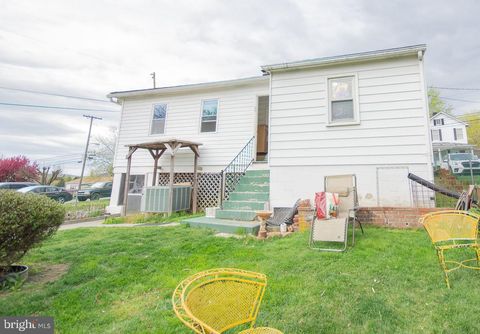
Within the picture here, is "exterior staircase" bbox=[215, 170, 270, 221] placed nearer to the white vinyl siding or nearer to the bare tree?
the white vinyl siding

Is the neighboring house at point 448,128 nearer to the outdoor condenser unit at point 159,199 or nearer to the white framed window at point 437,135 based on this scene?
the white framed window at point 437,135

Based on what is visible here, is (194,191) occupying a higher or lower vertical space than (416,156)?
lower

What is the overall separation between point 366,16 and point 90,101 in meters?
18.2

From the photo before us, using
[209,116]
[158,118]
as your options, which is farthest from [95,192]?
[209,116]

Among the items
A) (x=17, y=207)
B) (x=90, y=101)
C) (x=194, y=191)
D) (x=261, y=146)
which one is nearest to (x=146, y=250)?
(x=17, y=207)

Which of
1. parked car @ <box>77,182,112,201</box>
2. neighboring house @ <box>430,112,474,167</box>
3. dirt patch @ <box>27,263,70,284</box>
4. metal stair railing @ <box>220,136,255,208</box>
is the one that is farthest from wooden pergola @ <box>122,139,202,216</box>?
neighboring house @ <box>430,112,474,167</box>

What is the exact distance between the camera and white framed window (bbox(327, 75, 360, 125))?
6277mm

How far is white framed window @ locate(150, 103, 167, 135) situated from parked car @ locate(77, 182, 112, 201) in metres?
11.1

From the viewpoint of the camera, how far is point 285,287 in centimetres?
269

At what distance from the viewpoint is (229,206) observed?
22.9 feet

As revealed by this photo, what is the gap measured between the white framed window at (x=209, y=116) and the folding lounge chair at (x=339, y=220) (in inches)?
233

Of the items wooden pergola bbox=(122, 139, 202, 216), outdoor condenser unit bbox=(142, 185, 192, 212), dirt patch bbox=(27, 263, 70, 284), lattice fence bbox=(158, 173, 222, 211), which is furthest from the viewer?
lattice fence bbox=(158, 173, 222, 211)

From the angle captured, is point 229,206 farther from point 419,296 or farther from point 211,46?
point 211,46

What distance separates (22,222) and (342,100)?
22.5 ft
